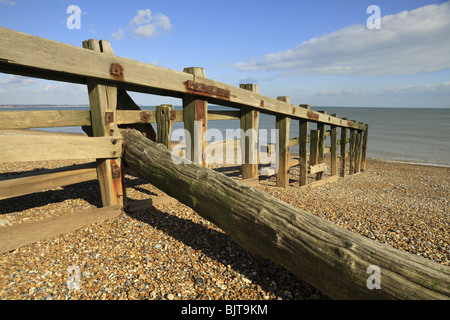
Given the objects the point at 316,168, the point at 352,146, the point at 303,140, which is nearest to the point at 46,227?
the point at 303,140

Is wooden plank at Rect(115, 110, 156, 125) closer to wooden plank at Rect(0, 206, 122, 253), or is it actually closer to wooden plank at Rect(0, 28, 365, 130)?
wooden plank at Rect(0, 28, 365, 130)

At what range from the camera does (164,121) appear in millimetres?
4496

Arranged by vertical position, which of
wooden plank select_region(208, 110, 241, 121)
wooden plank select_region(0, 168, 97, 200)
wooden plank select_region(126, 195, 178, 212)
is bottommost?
wooden plank select_region(126, 195, 178, 212)

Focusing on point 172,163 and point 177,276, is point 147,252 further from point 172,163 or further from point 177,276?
point 172,163

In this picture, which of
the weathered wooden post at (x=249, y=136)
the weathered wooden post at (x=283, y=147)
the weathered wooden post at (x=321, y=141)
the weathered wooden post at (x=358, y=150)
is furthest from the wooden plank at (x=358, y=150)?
the weathered wooden post at (x=249, y=136)

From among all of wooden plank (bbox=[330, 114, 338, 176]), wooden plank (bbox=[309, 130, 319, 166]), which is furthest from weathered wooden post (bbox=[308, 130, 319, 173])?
wooden plank (bbox=[330, 114, 338, 176])

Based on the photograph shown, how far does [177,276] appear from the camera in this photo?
2.76m

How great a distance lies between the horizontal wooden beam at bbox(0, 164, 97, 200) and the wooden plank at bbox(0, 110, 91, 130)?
2.40 ft

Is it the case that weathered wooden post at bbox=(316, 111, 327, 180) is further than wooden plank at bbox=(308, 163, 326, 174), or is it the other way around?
weathered wooden post at bbox=(316, 111, 327, 180)

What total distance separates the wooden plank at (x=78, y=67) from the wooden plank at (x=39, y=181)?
1.36 meters

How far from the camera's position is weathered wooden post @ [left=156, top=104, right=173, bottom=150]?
4461mm

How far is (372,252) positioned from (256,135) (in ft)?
13.8

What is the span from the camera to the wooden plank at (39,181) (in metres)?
3.41
